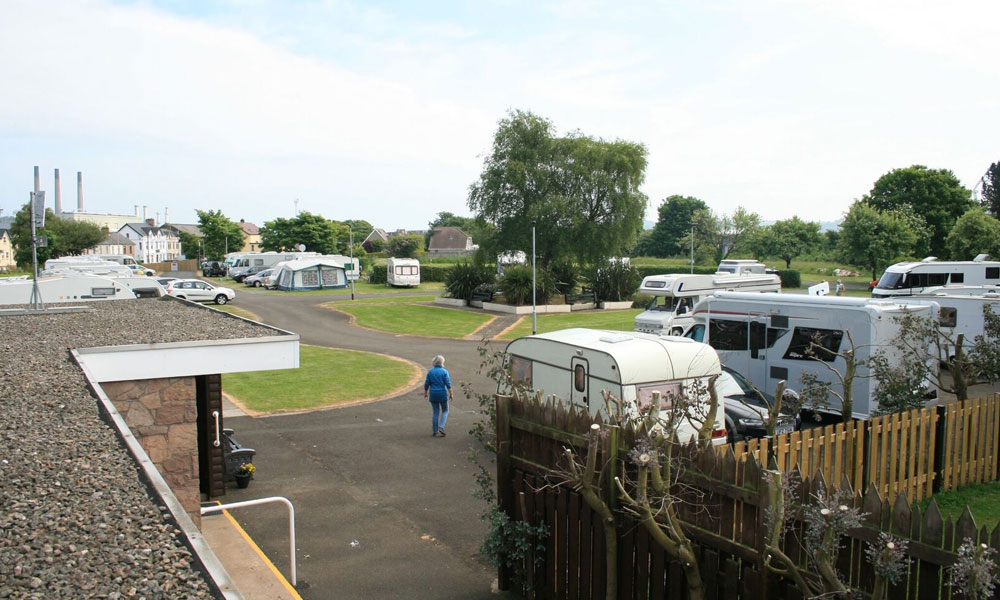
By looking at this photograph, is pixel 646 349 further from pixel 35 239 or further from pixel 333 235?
pixel 333 235

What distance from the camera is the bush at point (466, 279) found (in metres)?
40.1

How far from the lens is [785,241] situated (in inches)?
2837

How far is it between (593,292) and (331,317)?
1367 cm

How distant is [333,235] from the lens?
279 feet

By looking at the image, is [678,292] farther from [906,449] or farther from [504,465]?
[504,465]

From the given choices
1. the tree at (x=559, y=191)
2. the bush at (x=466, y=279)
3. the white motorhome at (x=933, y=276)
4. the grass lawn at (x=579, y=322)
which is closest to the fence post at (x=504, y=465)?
the grass lawn at (x=579, y=322)

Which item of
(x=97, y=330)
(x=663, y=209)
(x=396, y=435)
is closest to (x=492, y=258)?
(x=396, y=435)

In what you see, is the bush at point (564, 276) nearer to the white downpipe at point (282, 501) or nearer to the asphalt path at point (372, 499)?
the asphalt path at point (372, 499)

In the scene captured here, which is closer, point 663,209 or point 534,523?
point 534,523

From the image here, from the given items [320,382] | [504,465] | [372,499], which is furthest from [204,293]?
[504,465]

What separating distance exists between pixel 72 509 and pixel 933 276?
32.2 m

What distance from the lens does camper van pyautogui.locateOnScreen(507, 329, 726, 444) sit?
10281mm

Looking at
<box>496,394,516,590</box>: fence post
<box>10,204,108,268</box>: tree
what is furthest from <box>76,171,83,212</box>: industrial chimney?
<box>496,394,516,590</box>: fence post

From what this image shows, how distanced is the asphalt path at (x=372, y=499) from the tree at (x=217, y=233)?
76307mm
